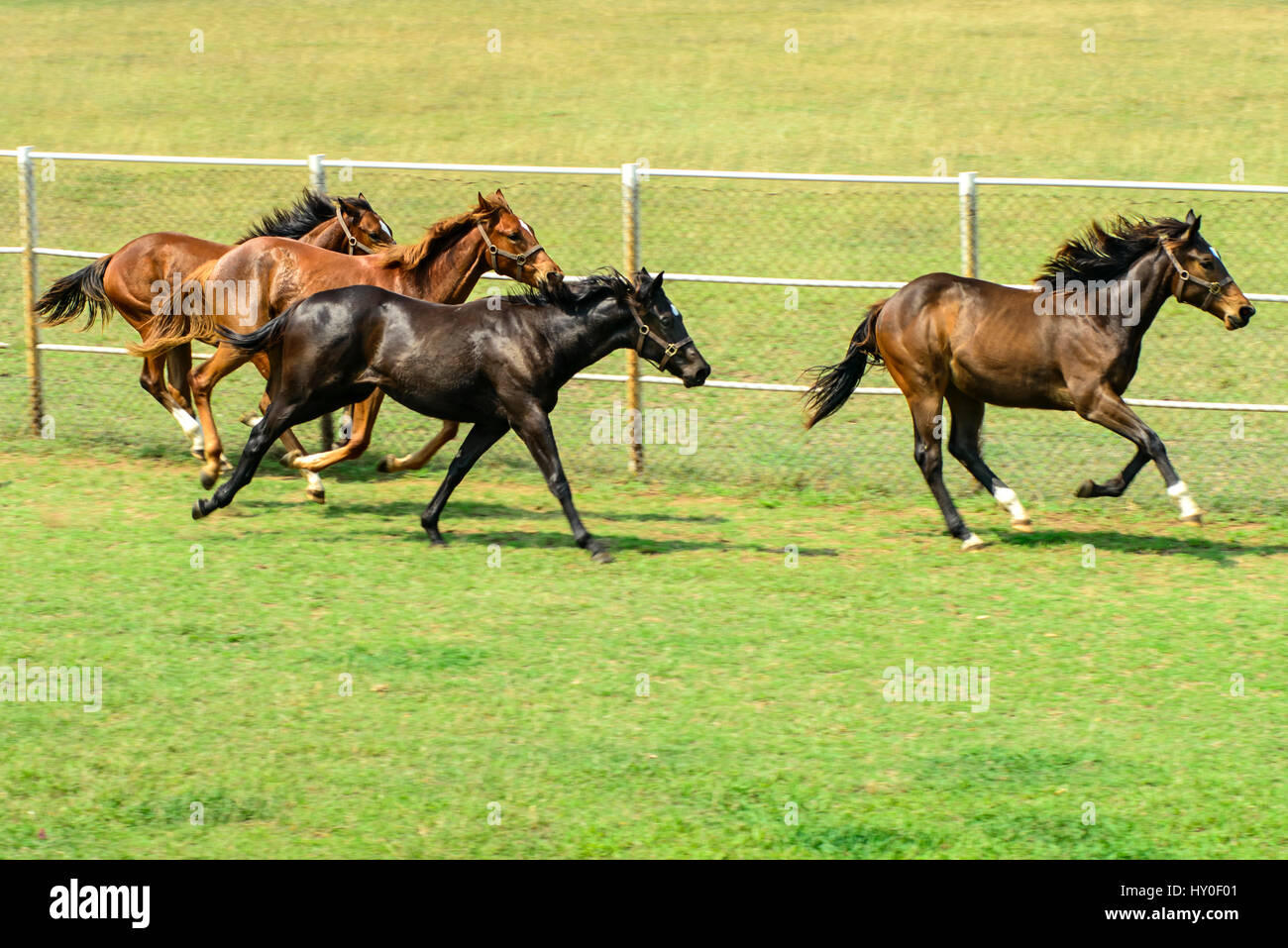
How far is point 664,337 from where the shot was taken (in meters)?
9.40

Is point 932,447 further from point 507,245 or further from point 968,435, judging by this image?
point 507,245

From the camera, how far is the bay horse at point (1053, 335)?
945 cm

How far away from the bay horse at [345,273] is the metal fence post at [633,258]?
0.74 metres

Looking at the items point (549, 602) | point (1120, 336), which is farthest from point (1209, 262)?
point (549, 602)

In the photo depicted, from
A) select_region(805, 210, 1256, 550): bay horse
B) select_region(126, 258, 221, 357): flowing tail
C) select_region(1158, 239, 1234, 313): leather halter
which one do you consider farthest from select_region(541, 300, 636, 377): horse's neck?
select_region(1158, 239, 1234, 313): leather halter

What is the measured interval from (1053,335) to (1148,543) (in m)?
1.37

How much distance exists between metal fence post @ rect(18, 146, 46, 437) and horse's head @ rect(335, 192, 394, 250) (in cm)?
229

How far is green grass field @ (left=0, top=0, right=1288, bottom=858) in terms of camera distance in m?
6.12

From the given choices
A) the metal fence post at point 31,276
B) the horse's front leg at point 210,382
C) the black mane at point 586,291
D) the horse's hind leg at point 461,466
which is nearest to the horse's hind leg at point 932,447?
the black mane at point 586,291

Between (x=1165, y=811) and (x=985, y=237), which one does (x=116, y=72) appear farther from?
(x=1165, y=811)

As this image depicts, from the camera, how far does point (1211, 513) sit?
1045 cm

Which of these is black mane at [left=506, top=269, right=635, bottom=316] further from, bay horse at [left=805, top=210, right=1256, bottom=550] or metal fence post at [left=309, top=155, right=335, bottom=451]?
metal fence post at [left=309, top=155, right=335, bottom=451]

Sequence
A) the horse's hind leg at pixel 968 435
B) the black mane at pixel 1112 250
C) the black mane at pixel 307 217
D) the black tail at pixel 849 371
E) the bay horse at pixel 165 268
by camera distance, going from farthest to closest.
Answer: the black mane at pixel 307 217 < the bay horse at pixel 165 268 < the black tail at pixel 849 371 < the horse's hind leg at pixel 968 435 < the black mane at pixel 1112 250

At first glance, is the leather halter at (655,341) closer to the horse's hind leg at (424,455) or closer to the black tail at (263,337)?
the horse's hind leg at (424,455)
